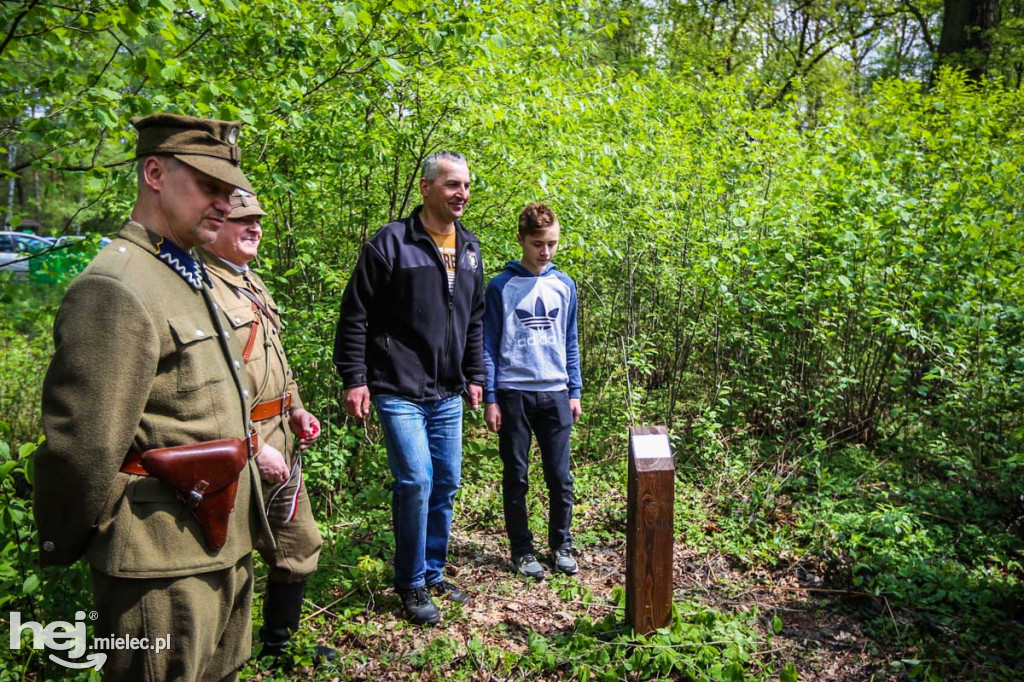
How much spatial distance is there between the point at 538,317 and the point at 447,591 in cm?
162

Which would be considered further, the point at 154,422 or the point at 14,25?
the point at 14,25

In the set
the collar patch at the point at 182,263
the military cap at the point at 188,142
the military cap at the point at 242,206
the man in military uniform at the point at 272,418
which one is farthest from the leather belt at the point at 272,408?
the military cap at the point at 188,142

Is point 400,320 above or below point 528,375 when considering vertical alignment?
above

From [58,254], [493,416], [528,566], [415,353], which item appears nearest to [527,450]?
[493,416]

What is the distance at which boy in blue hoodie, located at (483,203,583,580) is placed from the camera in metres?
4.16

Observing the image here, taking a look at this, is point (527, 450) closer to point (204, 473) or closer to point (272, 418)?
point (272, 418)

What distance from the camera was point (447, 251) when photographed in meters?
3.78

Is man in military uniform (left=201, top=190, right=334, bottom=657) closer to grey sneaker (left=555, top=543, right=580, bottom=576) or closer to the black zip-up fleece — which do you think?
the black zip-up fleece

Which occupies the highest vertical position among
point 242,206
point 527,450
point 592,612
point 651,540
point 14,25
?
point 14,25

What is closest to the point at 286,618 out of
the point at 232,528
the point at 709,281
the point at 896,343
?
the point at 232,528

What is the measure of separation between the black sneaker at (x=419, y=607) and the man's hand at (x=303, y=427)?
1.17 meters

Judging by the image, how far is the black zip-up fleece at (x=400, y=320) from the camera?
3.54 metres

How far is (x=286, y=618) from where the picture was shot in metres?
3.18

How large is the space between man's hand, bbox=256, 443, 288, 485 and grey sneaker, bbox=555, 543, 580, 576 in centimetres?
216
